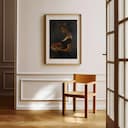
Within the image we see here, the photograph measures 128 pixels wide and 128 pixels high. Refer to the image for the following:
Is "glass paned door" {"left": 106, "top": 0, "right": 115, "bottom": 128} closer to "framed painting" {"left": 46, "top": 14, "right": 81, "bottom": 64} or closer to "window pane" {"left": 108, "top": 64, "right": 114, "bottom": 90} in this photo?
"window pane" {"left": 108, "top": 64, "right": 114, "bottom": 90}

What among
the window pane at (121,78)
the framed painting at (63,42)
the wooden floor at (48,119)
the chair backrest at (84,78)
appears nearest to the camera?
the window pane at (121,78)

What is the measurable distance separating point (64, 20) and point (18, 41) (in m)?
1.00

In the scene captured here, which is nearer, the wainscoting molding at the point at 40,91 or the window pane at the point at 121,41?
the window pane at the point at 121,41

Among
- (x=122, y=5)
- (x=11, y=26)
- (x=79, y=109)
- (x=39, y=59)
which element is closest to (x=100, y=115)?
(x=79, y=109)

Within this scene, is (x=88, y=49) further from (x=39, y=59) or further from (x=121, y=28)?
(x=121, y=28)

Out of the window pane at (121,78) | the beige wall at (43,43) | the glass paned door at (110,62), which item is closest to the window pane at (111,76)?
the glass paned door at (110,62)

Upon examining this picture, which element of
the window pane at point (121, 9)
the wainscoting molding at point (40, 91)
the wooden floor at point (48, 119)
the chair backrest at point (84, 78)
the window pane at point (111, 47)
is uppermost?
the window pane at point (121, 9)

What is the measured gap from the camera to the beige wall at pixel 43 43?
615 cm

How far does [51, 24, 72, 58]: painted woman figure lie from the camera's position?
6168 millimetres

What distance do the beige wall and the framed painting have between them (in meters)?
0.10

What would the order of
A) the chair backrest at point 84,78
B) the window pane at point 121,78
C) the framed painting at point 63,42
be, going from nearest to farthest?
the window pane at point 121,78
the chair backrest at point 84,78
the framed painting at point 63,42

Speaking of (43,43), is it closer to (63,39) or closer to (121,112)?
(63,39)

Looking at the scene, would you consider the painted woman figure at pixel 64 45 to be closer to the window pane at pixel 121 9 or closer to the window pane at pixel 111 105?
the window pane at pixel 111 105

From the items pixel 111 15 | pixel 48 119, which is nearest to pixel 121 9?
pixel 111 15
